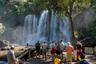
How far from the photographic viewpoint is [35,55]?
103ft

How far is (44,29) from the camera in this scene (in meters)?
54.2

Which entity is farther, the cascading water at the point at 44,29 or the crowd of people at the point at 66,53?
the cascading water at the point at 44,29

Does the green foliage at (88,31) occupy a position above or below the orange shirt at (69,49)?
above

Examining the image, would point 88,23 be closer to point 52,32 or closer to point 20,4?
point 52,32

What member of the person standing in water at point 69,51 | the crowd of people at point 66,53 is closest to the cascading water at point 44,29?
the crowd of people at point 66,53

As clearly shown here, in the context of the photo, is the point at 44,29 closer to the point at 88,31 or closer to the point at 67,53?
the point at 88,31

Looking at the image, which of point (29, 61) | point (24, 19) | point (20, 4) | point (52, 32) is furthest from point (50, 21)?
point (29, 61)

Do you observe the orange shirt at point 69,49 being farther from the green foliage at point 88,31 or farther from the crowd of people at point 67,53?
the green foliage at point 88,31

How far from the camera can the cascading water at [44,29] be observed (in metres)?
50.5

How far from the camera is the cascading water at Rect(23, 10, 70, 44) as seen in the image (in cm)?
5053

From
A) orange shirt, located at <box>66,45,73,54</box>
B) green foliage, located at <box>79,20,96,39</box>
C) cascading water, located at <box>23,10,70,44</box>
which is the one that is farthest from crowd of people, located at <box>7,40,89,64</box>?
cascading water, located at <box>23,10,70,44</box>

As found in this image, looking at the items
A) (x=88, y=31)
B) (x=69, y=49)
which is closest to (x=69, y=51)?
(x=69, y=49)

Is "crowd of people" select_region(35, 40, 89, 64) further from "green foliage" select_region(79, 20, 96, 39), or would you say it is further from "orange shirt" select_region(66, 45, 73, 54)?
"green foliage" select_region(79, 20, 96, 39)

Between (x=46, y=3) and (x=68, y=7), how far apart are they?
227 centimetres
